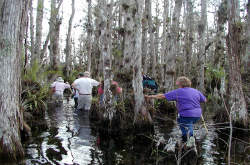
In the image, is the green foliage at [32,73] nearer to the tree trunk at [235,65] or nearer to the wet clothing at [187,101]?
the wet clothing at [187,101]

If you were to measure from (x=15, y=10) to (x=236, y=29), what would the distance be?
22.6 ft

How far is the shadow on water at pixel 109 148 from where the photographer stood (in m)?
5.24

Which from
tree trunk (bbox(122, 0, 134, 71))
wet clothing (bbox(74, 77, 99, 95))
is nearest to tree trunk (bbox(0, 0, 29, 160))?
tree trunk (bbox(122, 0, 134, 71))

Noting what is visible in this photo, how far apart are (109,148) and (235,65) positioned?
5272mm

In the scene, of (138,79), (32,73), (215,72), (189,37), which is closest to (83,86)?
(32,73)

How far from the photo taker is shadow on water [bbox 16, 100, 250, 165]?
5243 mm

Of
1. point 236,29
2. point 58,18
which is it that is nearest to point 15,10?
point 236,29

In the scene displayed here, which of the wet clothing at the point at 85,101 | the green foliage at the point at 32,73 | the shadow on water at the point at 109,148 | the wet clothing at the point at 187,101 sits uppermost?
the green foliage at the point at 32,73

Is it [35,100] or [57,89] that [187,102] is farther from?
[57,89]

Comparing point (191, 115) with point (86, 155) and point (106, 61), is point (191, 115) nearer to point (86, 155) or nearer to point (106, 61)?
point (86, 155)

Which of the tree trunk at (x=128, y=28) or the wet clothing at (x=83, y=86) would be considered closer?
the tree trunk at (x=128, y=28)

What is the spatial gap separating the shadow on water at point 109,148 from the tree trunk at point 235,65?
3.56 feet

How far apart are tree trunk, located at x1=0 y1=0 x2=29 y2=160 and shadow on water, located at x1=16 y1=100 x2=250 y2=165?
54 cm

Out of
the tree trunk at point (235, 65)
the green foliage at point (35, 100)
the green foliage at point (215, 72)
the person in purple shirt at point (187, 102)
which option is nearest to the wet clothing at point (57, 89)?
the green foliage at point (35, 100)
